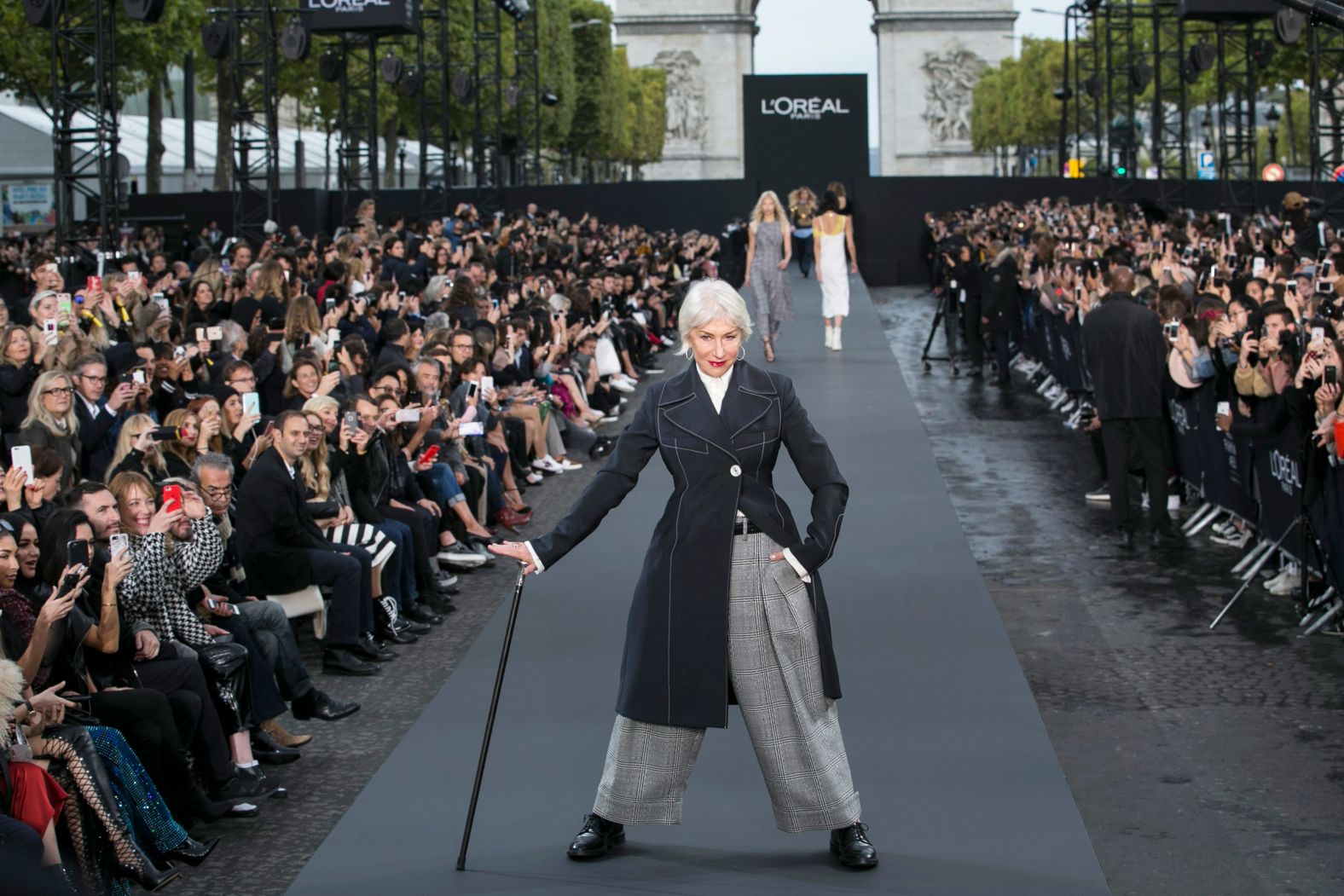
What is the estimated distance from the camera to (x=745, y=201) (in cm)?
3966

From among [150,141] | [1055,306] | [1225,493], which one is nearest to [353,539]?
[1225,493]

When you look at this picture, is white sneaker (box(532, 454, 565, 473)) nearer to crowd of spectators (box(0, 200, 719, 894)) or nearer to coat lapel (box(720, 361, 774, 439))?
crowd of spectators (box(0, 200, 719, 894))

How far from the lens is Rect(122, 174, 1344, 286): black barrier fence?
117 feet

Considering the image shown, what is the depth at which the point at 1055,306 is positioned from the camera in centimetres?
1808

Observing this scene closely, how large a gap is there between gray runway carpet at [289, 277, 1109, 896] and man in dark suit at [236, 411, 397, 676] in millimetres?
688

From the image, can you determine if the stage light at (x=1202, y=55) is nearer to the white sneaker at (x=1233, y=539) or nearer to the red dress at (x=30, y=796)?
the white sneaker at (x=1233, y=539)

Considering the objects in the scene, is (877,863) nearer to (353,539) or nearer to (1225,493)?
(353,539)

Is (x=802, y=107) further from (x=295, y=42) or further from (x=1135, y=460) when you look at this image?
(x=1135, y=460)

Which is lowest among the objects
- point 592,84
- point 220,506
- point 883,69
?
point 220,506

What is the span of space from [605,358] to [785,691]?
13576 mm

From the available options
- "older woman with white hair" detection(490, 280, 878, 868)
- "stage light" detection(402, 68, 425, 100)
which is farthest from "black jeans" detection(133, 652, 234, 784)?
"stage light" detection(402, 68, 425, 100)

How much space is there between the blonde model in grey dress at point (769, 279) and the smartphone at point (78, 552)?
458 inches

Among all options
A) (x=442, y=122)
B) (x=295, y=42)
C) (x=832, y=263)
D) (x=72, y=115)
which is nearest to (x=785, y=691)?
(x=832, y=263)

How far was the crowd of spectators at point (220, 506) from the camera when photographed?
5.86 metres
